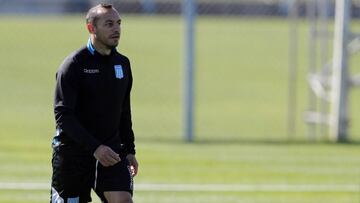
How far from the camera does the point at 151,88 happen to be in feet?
84.3

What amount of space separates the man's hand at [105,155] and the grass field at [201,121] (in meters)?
3.61

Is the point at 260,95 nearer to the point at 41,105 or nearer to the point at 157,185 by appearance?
the point at 41,105

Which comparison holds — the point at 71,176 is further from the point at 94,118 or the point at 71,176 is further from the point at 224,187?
the point at 224,187

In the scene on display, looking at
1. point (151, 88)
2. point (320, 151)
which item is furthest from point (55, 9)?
point (320, 151)

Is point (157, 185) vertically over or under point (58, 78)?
under

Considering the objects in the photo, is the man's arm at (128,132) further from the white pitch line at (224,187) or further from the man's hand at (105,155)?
the white pitch line at (224,187)

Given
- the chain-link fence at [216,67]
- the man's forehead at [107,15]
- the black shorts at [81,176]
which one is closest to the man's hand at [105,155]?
the black shorts at [81,176]

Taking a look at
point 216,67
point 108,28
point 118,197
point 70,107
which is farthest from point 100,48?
point 216,67

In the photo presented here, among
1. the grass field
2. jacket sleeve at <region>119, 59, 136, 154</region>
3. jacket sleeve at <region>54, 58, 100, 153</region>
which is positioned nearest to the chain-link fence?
the grass field

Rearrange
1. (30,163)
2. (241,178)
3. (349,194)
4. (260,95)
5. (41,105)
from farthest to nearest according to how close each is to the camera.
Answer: (260,95), (41,105), (30,163), (241,178), (349,194)

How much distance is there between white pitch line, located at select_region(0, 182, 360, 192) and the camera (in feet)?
40.2

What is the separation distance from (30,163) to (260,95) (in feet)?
38.1

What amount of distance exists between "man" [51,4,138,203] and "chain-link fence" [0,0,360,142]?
901 centimetres

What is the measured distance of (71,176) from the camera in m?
8.17
